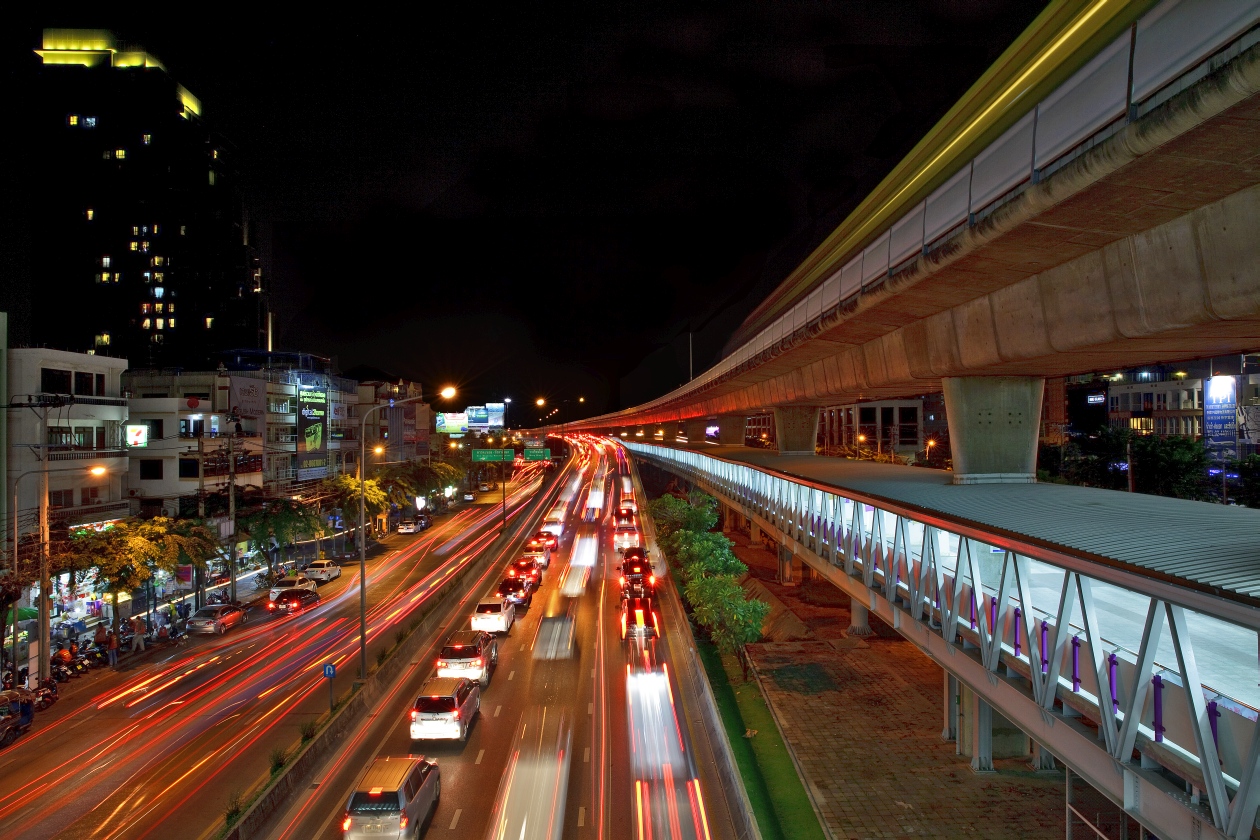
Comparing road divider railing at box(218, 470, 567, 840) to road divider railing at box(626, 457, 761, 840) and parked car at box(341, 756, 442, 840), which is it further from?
road divider railing at box(626, 457, 761, 840)

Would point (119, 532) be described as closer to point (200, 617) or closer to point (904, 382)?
point (200, 617)

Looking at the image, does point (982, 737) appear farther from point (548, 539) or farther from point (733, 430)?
point (733, 430)

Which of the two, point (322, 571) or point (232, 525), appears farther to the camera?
point (322, 571)

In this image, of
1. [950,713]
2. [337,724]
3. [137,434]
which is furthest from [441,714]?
[137,434]

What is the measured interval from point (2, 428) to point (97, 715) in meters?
12.7

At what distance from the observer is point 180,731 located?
57.4ft

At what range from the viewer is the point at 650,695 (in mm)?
19688

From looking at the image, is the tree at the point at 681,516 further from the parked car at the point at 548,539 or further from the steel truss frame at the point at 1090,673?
the steel truss frame at the point at 1090,673

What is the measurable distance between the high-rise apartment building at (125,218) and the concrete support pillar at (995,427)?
290 feet

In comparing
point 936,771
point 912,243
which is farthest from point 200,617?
point 912,243

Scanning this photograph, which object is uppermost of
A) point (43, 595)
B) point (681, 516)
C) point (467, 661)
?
point (43, 595)

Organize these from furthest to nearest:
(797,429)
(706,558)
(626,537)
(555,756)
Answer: (626,537)
(797,429)
(706,558)
(555,756)

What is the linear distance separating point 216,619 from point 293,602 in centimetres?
379

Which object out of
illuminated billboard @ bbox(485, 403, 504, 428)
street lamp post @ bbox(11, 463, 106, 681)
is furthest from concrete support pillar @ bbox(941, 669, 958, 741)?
illuminated billboard @ bbox(485, 403, 504, 428)
